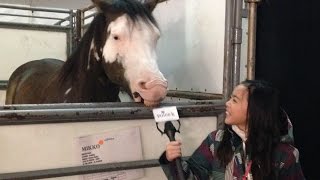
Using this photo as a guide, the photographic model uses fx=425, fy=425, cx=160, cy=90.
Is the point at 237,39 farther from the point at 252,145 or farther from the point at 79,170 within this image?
the point at 79,170

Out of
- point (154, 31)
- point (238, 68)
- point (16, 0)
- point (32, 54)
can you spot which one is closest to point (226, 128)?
point (238, 68)

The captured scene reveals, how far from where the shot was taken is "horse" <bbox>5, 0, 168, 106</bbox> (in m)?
1.38

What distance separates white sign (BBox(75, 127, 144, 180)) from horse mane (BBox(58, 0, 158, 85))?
17.6 inches

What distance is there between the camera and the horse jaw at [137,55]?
133cm

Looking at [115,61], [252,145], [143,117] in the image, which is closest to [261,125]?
[252,145]

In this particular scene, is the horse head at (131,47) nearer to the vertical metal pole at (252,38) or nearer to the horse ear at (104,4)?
the horse ear at (104,4)

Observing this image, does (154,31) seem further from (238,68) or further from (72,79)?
(72,79)

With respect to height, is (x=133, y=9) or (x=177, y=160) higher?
(x=133, y=9)

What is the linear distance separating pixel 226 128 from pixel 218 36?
506mm

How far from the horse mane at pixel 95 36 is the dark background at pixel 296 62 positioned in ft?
1.49

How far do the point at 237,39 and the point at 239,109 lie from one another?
0.42 m

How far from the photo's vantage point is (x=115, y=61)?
153 centimetres

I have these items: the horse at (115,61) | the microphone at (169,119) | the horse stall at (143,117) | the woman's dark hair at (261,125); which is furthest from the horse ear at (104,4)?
the woman's dark hair at (261,125)

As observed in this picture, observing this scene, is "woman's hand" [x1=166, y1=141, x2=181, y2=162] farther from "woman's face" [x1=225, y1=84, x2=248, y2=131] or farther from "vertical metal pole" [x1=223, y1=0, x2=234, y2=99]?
"vertical metal pole" [x1=223, y1=0, x2=234, y2=99]
